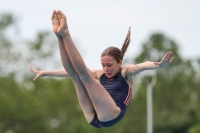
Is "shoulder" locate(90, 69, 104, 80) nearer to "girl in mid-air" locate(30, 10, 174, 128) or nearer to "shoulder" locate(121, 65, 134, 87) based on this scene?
"girl in mid-air" locate(30, 10, 174, 128)

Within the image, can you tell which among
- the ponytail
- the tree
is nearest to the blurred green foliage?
the tree

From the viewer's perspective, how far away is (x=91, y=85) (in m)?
9.31

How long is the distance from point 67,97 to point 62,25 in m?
37.8

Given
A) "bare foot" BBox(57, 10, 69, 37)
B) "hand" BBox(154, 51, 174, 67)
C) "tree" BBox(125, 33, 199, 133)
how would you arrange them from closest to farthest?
"bare foot" BBox(57, 10, 69, 37), "hand" BBox(154, 51, 174, 67), "tree" BBox(125, 33, 199, 133)

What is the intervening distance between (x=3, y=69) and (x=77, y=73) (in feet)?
123

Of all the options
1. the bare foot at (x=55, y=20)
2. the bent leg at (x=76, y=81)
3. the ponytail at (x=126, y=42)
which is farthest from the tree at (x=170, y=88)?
the bare foot at (x=55, y=20)

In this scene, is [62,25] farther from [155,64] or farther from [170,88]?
Answer: [170,88]

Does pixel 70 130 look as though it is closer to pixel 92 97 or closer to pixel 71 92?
pixel 71 92

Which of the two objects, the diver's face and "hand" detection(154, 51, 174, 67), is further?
the diver's face

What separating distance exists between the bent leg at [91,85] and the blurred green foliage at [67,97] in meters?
26.4

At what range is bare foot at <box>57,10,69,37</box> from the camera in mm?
8898

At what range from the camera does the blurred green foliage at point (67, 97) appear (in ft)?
138

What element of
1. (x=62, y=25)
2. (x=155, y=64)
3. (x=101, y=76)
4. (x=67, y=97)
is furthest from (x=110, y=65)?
(x=67, y=97)

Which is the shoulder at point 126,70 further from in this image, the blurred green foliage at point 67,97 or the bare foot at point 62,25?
the blurred green foliage at point 67,97
